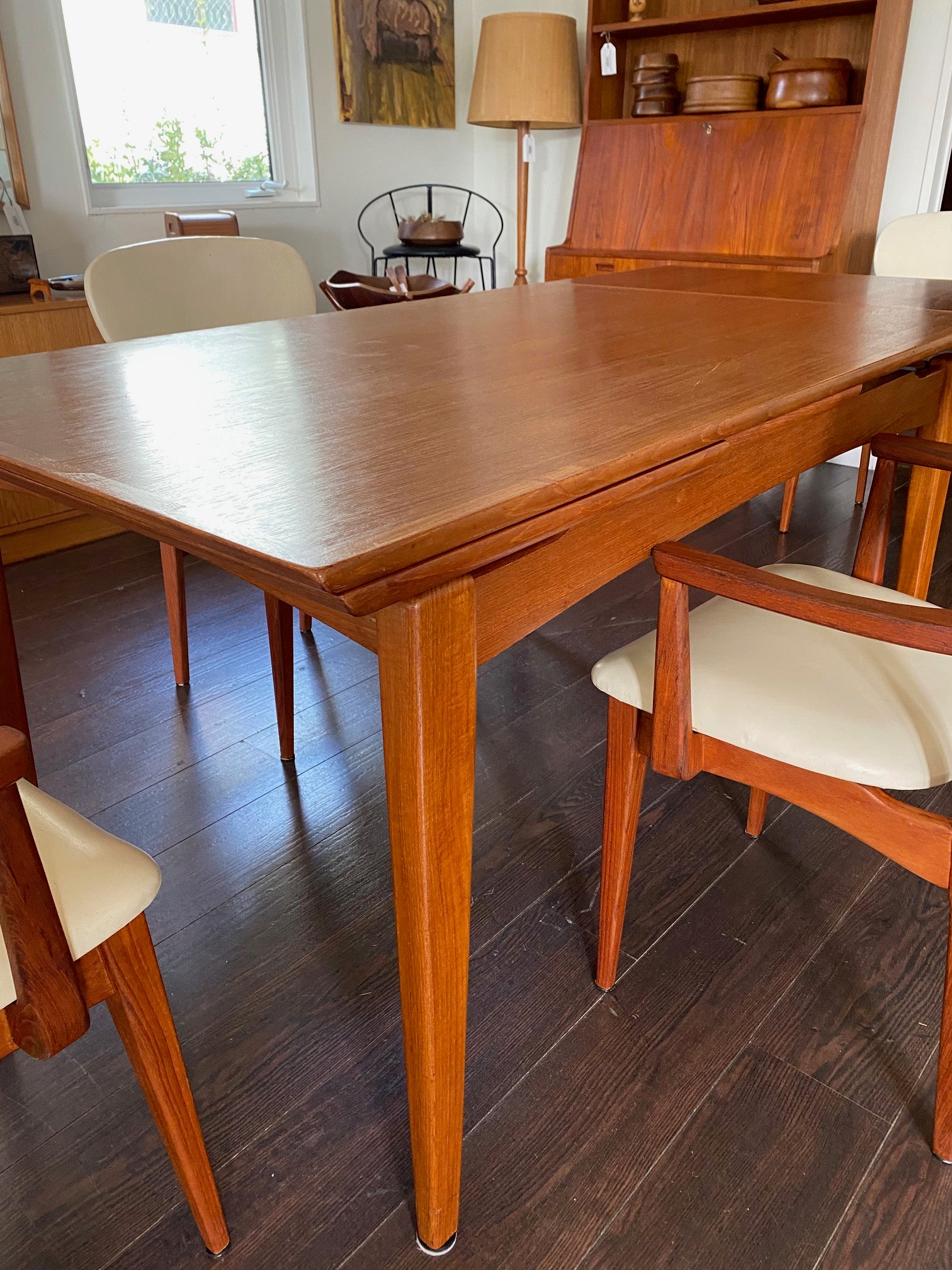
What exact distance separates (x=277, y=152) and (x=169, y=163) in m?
0.50

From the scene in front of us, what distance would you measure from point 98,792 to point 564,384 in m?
1.06

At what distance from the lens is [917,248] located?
2436mm

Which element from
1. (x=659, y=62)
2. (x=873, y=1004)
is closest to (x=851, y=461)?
(x=659, y=62)

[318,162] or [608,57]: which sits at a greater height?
[608,57]

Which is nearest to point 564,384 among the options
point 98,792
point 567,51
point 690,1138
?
point 690,1138

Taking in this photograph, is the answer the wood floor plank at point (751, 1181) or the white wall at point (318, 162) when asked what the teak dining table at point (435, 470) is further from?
the white wall at point (318, 162)

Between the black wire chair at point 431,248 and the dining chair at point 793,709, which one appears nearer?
the dining chair at point 793,709

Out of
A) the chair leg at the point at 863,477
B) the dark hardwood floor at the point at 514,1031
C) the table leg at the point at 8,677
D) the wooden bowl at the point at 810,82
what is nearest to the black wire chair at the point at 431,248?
the wooden bowl at the point at 810,82

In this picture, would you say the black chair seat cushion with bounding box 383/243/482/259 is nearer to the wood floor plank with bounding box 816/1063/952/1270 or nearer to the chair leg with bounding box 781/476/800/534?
the chair leg with bounding box 781/476/800/534

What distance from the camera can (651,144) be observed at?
3.26 m

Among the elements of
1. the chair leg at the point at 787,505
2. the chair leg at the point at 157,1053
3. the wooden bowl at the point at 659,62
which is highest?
the wooden bowl at the point at 659,62

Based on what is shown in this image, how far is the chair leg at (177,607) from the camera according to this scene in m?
1.74

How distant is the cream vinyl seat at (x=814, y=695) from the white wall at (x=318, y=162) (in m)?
2.74

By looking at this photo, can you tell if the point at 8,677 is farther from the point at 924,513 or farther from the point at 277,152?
the point at 277,152
